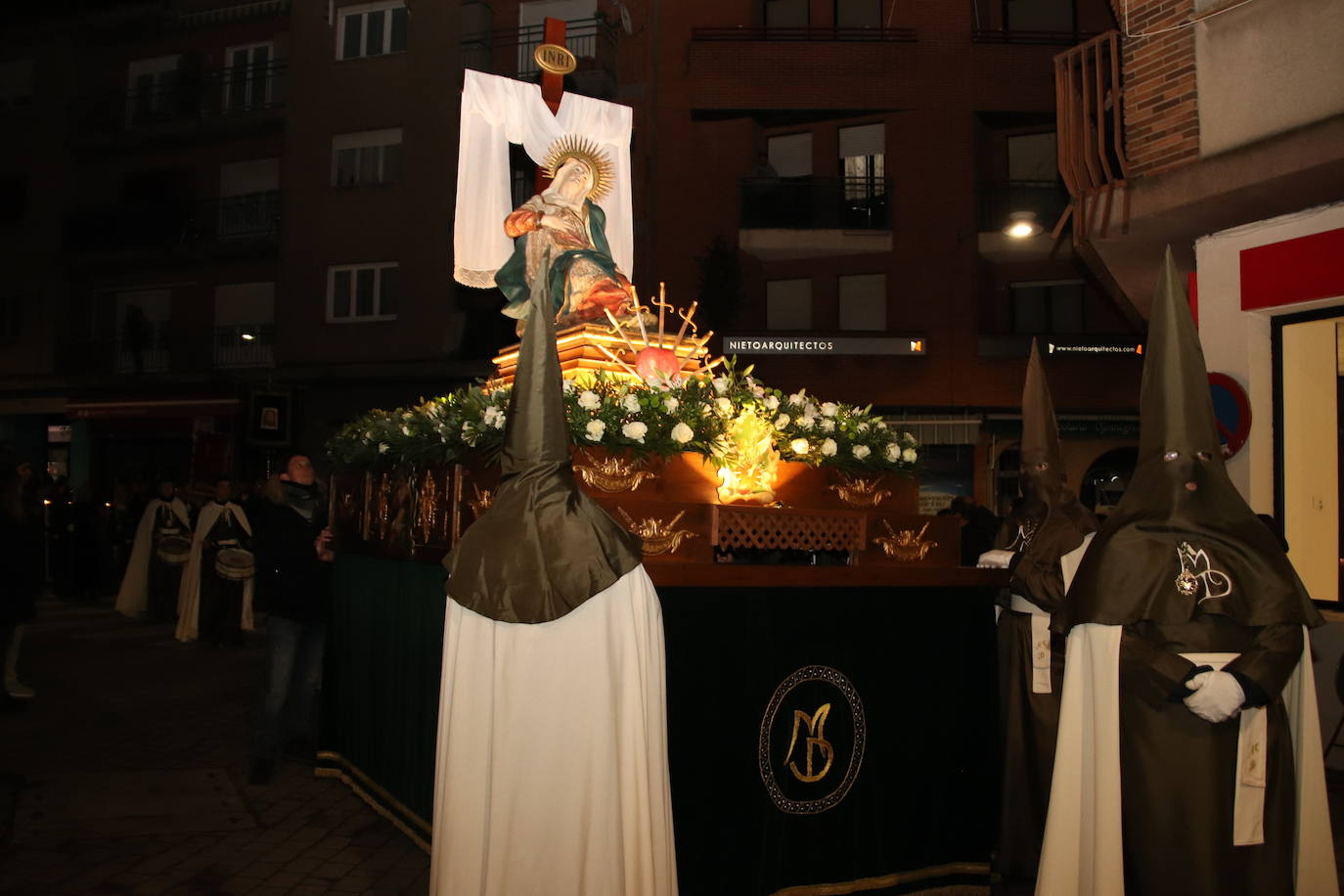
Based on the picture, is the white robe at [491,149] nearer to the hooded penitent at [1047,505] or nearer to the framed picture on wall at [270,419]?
the hooded penitent at [1047,505]

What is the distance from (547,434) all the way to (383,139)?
65.9ft

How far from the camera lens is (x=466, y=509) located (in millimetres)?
4898

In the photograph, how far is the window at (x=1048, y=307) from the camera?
19750mm

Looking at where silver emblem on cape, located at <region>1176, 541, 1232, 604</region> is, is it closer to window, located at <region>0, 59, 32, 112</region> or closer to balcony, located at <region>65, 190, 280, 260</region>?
balcony, located at <region>65, 190, 280, 260</region>

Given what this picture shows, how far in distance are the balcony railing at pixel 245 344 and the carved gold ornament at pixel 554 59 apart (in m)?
17.4

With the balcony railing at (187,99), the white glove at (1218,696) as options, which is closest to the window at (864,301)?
the balcony railing at (187,99)

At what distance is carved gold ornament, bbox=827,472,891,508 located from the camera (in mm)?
5352

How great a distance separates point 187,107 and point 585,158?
68.4 ft

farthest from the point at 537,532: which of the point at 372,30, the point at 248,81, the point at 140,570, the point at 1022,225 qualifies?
the point at 248,81

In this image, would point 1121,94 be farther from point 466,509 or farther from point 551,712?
point 551,712

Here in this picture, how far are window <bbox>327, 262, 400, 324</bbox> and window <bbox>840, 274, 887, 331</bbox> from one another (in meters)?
9.27

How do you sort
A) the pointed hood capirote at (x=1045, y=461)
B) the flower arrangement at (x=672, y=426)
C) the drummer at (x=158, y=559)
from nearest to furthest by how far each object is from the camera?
the flower arrangement at (x=672, y=426)
the pointed hood capirote at (x=1045, y=461)
the drummer at (x=158, y=559)

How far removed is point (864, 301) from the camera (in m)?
19.9

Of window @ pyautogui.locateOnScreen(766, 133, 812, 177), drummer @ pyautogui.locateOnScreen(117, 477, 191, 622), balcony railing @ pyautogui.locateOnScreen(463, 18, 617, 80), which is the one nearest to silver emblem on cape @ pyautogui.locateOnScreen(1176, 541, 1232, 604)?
drummer @ pyautogui.locateOnScreen(117, 477, 191, 622)
